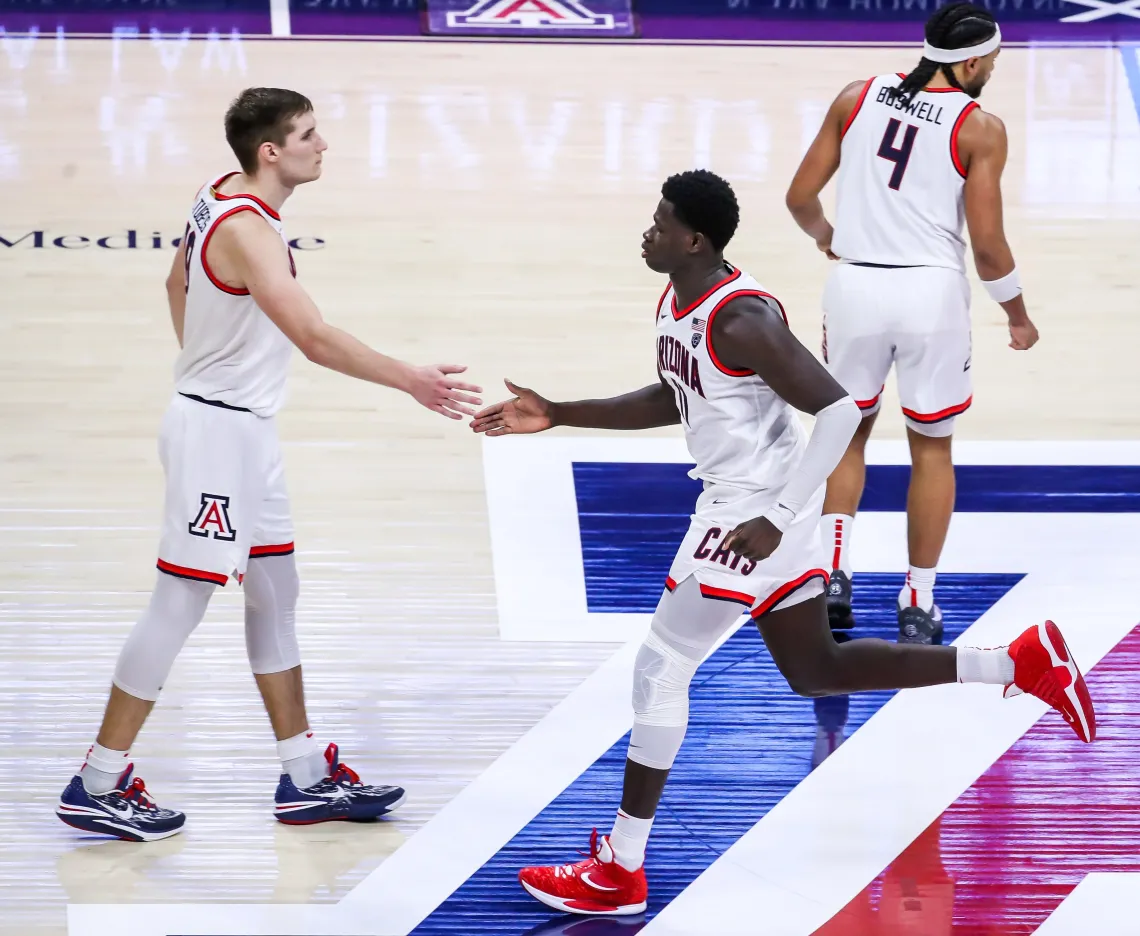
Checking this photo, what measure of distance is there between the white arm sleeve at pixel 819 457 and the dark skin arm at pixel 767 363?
19 mm

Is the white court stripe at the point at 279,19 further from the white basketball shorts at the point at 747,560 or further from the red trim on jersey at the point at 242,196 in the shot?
the white basketball shorts at the point at 747,560

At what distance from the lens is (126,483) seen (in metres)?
5.95

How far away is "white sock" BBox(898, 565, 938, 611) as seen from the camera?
4.99 meters

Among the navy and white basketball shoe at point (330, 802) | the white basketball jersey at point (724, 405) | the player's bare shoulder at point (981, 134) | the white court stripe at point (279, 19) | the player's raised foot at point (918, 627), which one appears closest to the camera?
the white basketball jersey at point (724, 405)

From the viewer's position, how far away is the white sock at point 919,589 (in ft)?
16.4

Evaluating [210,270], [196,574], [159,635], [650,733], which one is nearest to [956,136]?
[650,733]

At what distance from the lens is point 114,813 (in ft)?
12.9

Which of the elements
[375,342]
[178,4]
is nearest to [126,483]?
[375,342]

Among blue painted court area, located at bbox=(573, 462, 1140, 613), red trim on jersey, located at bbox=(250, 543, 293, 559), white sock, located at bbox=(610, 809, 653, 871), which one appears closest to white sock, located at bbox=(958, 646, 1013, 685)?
white sock, located at bbox=(610, 809, 653, 871)

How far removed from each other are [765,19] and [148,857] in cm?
892

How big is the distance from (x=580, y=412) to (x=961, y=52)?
1.65 m

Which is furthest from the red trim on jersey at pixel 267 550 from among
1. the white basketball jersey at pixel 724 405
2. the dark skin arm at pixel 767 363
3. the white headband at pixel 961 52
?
the white headband at pixel 961 52

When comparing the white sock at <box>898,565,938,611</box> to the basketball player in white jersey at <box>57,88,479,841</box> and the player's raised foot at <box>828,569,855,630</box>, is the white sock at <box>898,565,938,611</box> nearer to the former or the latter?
the player's raised foot at <box>828,569,855,630</box>

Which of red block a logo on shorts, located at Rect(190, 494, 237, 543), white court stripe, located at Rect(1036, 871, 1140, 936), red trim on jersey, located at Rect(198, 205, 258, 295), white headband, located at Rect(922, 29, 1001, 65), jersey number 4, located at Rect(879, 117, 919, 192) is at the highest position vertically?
white headband, located at Rect(922, 29, 1001, 65)
